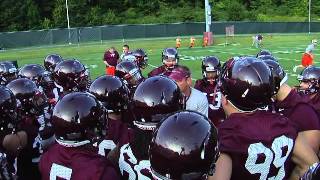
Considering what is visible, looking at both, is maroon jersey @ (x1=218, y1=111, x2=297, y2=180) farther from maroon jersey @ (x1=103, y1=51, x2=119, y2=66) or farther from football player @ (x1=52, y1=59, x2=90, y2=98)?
maroon jersey @ (x1=103, y1=51, x2=119, y2=66)

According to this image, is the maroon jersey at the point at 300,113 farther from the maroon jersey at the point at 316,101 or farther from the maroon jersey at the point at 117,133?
the maroon jersey at the point at 117,133

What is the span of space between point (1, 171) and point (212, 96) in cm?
475

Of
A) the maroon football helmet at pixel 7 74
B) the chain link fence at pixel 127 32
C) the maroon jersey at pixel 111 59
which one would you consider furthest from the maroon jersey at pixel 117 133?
the chain link fence at pixel 127 32

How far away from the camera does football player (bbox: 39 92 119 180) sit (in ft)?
11.2

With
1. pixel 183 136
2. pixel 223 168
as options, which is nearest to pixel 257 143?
pixel 223 168

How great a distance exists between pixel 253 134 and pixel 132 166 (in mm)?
983

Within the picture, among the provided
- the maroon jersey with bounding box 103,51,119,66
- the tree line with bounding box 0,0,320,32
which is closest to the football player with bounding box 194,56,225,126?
the maroon jersey with bounding box 103,51,119,66

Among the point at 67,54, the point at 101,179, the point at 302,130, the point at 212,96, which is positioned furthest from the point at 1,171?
the point at 67,54

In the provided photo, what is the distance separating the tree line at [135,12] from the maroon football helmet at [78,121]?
6297cm

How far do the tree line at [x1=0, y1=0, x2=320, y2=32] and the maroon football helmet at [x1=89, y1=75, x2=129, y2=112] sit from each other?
203ft

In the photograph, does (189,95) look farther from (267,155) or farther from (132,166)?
(267,155)

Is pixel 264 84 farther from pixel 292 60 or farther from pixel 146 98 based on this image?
pixel 292 60

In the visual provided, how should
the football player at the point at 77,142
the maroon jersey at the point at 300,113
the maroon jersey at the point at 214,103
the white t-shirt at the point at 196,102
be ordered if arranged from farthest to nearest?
1. the maroon jersey at the point at 214,103
2. the white t-shirt at the point at 196,102
3. the maroon jersey at the point at 300,113
4. the football player at the point at 77,142

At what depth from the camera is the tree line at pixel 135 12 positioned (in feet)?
214
